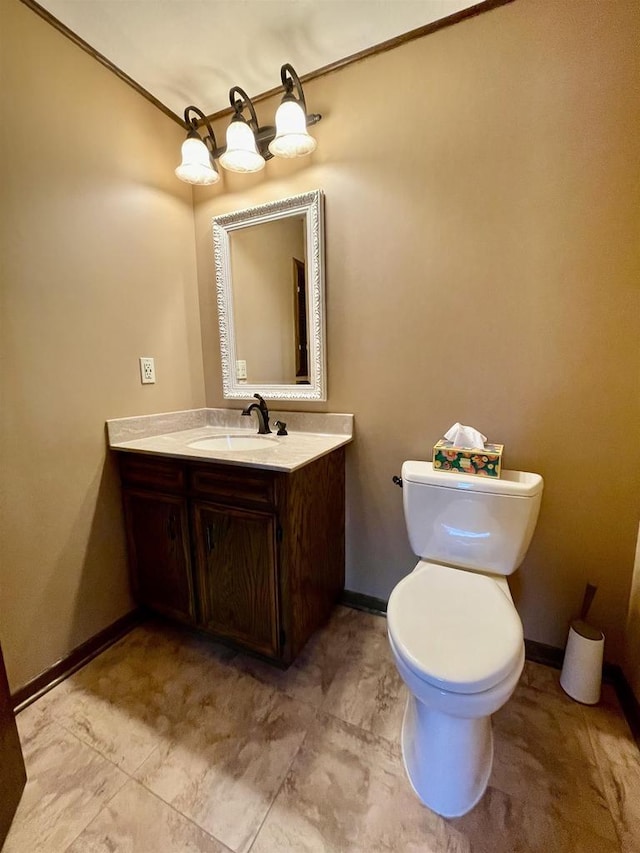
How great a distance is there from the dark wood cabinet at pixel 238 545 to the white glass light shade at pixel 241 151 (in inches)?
48.9

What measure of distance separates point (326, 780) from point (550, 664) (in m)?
0.96

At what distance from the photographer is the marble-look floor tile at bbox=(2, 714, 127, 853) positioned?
2.82 feet

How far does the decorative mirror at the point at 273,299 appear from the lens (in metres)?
1.52

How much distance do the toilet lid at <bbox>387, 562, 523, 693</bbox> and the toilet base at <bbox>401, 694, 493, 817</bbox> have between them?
165 millimetres

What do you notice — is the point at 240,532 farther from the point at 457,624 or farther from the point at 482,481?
the point at 482,481

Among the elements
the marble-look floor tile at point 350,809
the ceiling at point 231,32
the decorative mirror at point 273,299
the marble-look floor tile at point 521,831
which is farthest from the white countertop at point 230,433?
the ceiling at point 231,32

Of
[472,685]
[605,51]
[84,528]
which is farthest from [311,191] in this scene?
[472,685]

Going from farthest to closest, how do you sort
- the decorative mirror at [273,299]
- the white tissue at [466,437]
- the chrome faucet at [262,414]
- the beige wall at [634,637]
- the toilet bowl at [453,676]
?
the chrome faucet at [262,414] → the decorative mirror at [273,299] → the white tissue at [466,437] → the beige wall at [634,637] → the toilet bowl at [453,676]

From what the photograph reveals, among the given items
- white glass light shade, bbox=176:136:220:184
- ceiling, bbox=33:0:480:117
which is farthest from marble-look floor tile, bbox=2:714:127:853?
ceiling, bbox=33:0:480:117

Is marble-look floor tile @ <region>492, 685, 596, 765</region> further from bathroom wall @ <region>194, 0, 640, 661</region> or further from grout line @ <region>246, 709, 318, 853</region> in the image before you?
grout line @ <region>246, 709, 318, 853</region>

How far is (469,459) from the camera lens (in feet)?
3.93

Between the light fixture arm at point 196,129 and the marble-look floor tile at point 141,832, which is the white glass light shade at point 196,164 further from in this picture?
the marble-look floor tile at point 141,832

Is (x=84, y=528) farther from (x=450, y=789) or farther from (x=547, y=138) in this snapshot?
(x=547, y=138)

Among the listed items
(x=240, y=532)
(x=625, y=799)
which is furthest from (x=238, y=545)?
(x=625, y=799)
